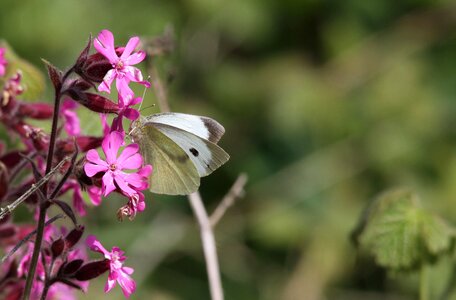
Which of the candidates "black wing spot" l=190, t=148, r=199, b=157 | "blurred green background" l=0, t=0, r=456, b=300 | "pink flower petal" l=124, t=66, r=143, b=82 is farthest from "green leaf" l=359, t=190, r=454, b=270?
"blurred green background" l=0, t=0, r=456, b=300

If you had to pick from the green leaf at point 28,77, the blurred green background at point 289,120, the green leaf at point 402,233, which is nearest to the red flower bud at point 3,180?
the green leaf at point 28,77

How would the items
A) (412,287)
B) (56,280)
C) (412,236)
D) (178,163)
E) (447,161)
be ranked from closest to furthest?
(56,280), (178,163), (412,236), (412,287), (447,161)

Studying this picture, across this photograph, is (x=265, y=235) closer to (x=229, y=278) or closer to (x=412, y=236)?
(x=229, y=278)

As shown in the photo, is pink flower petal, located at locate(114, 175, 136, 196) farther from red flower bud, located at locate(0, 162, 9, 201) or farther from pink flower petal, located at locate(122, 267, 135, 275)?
red flower bud, located at locate(0, 162, 9, 201)

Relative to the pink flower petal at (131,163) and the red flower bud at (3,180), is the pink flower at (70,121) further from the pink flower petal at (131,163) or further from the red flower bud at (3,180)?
the pink flower petal at (131,163)

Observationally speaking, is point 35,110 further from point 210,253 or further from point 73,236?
point 210,253

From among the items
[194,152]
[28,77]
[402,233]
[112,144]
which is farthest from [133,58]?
[402,233]

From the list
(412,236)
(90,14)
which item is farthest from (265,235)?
(412,236)
